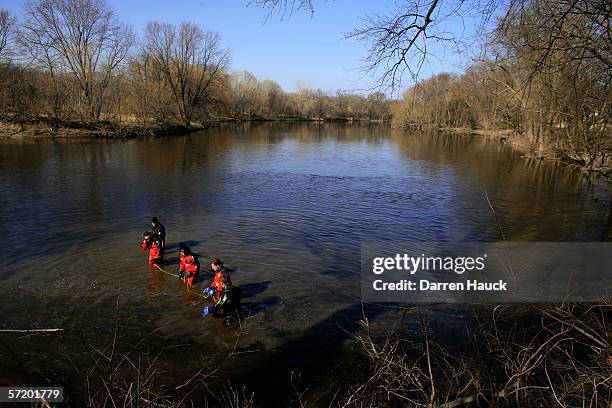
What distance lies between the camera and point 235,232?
15.2 metres

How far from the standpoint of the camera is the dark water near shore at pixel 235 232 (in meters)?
8.33

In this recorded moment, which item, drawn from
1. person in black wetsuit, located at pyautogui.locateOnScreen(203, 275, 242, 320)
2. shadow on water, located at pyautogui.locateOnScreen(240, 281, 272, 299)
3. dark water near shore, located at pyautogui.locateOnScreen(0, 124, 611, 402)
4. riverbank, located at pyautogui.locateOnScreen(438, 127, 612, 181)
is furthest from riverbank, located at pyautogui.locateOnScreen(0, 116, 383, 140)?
riverbank, located at pyautogui.locateOnScreen(438, 127, 612, 181)

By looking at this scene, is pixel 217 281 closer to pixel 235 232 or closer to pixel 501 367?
pixel 501 367

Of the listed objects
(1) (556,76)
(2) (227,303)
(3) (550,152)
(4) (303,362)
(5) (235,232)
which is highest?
(1) (556,76)

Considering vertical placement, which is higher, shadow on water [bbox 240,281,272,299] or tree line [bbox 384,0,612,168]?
tree line [bbox 384,0,612,168]

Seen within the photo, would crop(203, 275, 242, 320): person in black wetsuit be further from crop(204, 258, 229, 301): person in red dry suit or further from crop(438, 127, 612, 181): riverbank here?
crop(438, 127, 612, 181): riverbank

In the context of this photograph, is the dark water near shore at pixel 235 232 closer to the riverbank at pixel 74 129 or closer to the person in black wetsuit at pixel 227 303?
the person in black wetsuit at pixel 227 303

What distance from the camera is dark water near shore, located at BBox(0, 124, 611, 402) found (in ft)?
27.3

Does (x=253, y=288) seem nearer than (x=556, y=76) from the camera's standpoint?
Yes

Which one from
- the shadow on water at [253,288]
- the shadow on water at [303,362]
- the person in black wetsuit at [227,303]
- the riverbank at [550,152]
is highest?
the riverbank at [550,152]

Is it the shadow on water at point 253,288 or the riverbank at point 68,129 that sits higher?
the riverbank at point 68,129

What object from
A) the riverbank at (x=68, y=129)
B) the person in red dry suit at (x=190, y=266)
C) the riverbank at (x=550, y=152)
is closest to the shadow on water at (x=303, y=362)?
the person in red dry suit at (x=190, y=266)

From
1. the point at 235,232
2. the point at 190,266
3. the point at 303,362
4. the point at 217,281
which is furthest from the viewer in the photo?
the point at 235,232

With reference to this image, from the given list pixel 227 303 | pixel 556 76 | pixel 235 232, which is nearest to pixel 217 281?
pixel 227 303
